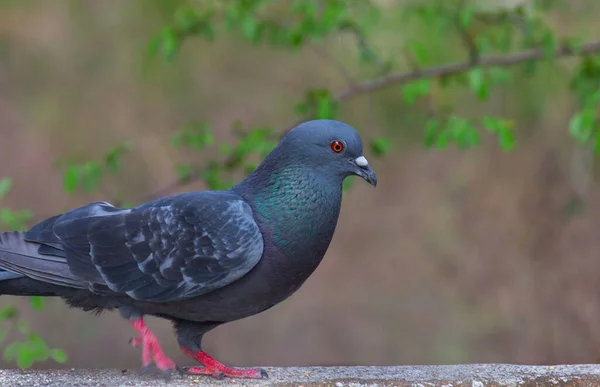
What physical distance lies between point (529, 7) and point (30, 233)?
454 cm

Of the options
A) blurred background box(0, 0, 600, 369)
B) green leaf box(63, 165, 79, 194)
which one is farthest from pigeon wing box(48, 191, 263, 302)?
blurred background box(0, 0, 600, 369)

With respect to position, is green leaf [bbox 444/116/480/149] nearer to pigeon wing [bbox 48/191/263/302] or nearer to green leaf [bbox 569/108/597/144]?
green leaf [bbox 569/108/597/144]

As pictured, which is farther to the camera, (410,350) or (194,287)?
(410,350)

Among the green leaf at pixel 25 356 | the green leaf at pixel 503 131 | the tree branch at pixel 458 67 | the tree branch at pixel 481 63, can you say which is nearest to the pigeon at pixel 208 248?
the green leaf at pixel 25 356

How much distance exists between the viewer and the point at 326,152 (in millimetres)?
3596

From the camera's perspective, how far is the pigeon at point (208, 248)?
3541 mm

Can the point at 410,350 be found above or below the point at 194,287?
below

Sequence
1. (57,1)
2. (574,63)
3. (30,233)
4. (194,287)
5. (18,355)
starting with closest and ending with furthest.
Answer: (194,287)
(30,233)
(18,355)
(574,63)
(57,1)

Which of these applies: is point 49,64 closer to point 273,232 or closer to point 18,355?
point 18,355

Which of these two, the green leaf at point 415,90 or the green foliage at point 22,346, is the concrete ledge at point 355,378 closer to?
the green foliage at point 22,346

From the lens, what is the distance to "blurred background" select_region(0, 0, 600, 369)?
8.99m

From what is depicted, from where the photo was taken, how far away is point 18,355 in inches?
191

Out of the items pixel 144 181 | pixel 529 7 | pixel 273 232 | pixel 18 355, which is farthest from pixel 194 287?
pixel 144 181

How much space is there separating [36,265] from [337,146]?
1.34 meters
